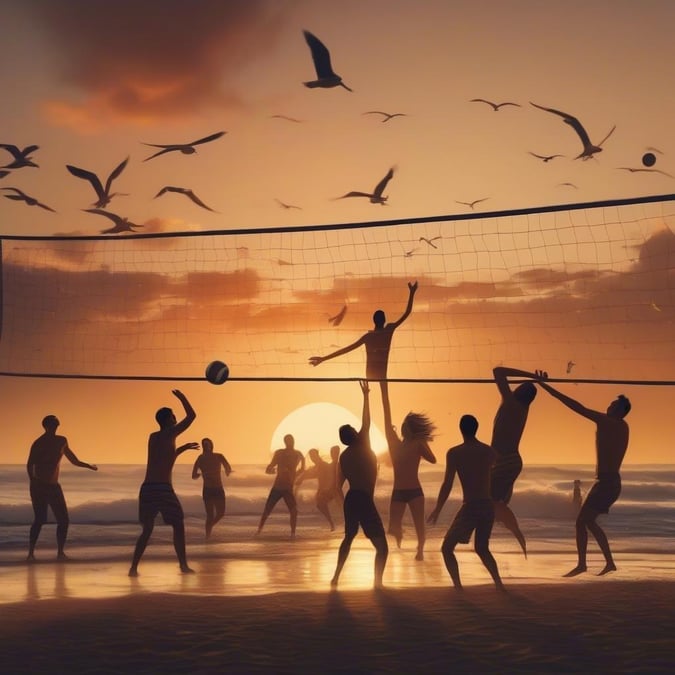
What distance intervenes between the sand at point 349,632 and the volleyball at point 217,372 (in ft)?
9.44

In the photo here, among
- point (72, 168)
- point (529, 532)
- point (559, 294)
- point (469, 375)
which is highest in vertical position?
point (72, 168)

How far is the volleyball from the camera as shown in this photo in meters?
13.6

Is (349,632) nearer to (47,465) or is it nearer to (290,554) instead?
(47,465)

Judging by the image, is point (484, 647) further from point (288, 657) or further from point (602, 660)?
point (288, 657)

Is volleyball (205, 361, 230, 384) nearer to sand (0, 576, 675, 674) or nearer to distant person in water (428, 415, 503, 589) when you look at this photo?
sand (0, 576, 675, 674)

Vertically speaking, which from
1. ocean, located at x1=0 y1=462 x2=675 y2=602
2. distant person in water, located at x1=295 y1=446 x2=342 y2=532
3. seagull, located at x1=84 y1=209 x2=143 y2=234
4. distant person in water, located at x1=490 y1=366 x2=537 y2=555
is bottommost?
ocean, located at x1=0 y1=462 x2=675 y2=602

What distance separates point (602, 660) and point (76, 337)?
1010cm

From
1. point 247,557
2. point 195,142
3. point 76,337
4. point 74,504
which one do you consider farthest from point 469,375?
point 74,504

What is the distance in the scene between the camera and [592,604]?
10539 mm

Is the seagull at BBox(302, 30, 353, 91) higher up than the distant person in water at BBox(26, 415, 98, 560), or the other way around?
the seagull at BBox(302, 30, 353, 91)

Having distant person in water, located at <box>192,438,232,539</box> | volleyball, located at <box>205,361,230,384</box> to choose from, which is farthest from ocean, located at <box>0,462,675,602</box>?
volleyball, located at <box>205,361,230,384</box>

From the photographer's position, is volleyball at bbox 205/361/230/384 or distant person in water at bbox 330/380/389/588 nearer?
distant person in water at bbox 330/380/389/588

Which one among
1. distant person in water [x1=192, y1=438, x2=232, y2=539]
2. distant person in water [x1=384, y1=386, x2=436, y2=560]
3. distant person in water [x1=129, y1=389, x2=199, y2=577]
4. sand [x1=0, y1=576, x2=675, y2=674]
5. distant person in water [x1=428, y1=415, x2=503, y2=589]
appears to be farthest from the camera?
distant person in water [x1=192, y1=438, x2=232, y2=539]

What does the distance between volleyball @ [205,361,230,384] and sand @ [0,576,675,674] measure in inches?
113
